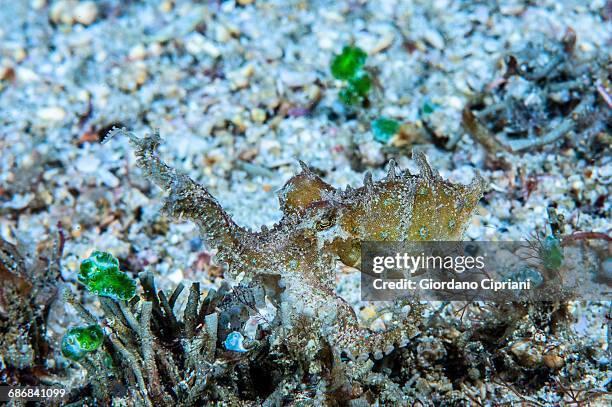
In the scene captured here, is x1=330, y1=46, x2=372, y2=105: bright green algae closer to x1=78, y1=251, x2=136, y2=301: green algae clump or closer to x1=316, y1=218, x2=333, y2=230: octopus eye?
x1=316, y1=218, x2=333, y2=230: octopus eye

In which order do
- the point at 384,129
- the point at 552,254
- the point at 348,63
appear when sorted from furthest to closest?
1. the point at 348,63
2. the point at 384,129
3. the point at 552,254

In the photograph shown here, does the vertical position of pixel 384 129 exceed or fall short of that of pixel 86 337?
it exceeds it

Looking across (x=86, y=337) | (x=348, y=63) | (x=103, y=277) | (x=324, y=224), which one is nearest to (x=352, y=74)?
(x=348, y=63)

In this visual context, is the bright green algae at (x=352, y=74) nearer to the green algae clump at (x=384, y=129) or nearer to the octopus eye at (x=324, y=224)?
the green algae clump at (x=384, y=129)

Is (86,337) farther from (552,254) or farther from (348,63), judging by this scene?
(348,63)

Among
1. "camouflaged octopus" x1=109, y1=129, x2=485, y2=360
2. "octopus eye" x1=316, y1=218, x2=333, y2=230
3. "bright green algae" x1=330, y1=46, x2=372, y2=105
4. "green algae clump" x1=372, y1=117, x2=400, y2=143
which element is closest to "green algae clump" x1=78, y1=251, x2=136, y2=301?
"camouflaged octopus" x1=109, y1=129, x2=485, y2=360

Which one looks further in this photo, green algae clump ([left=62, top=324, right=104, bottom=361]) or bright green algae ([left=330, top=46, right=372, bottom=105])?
bright green algae ([left=330, top=46, right=372, bottom=105])

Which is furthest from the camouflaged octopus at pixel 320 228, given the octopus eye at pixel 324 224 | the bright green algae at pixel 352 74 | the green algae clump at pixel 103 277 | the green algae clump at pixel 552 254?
the bright green algae at pixel 352 74
